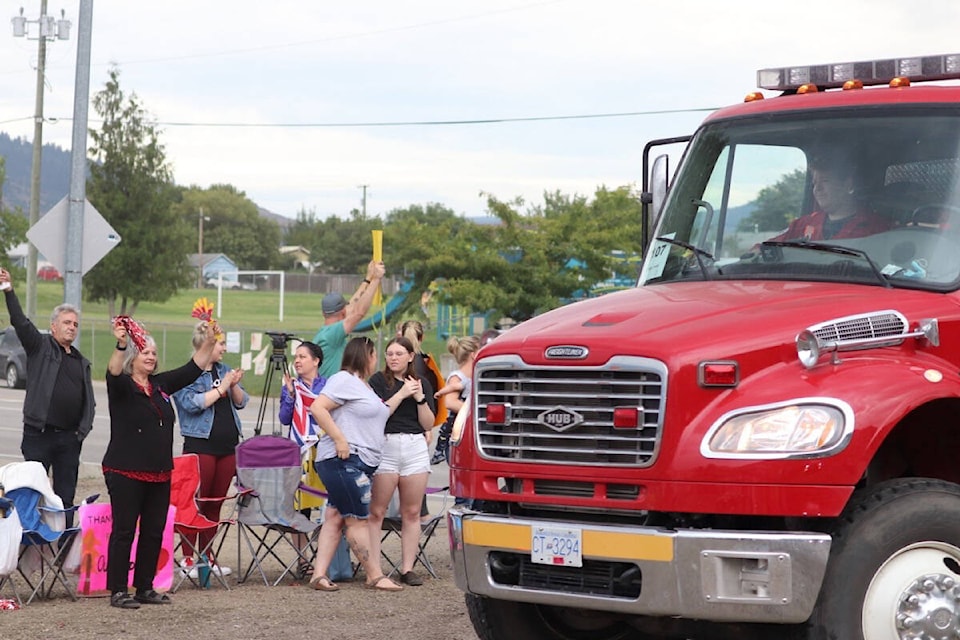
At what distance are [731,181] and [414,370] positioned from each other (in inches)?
159

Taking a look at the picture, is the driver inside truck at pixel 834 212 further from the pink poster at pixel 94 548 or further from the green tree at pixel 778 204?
the pink poster at pixel 94 548

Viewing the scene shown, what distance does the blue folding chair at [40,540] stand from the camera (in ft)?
30.8

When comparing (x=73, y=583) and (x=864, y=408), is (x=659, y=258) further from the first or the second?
(x=73, y=583)

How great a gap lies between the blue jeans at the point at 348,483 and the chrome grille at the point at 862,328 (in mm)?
4672

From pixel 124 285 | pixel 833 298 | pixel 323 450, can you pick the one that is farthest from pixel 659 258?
pixel 124 285

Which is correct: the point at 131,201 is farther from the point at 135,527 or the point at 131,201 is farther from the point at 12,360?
the point at 135,527

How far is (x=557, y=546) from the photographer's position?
624cm

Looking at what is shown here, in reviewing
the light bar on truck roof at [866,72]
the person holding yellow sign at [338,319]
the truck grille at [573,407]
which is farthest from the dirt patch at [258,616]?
the light bar on truck roof at [866,72]

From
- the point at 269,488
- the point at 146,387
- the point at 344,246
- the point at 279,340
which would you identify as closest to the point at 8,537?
the point at 146,387

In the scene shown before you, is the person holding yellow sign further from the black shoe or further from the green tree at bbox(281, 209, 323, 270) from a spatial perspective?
the green tree at bbox(281, 209, 323, 270)

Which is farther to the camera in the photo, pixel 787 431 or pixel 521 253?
pixel 521 253

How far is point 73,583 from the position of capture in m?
10.1

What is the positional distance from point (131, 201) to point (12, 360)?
1601 cm

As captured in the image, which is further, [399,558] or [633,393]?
[399,558]
